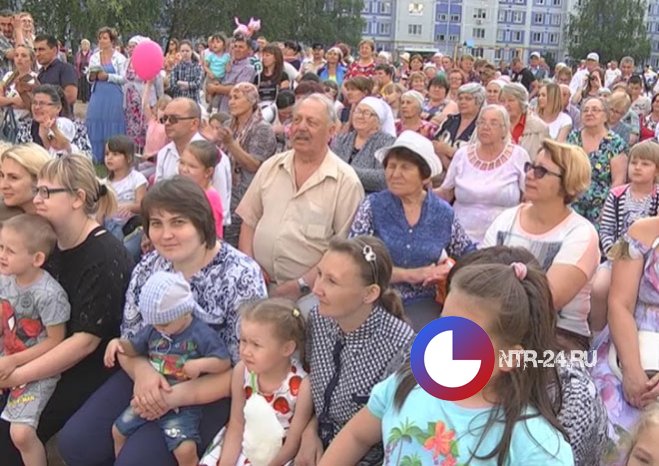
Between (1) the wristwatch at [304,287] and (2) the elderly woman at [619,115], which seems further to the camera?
(2) the elderly woman at [619,115]

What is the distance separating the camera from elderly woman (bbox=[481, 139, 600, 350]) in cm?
322

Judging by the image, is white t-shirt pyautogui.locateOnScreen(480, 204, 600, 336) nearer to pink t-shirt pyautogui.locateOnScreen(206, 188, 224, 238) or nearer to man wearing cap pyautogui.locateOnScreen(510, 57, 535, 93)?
pink t-shirt pyautogui.locateOnScreen(206, 188, 224, 238)

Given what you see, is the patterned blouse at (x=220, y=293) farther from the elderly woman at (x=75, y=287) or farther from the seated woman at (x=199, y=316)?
the elderly woman at (x=75, y=287)

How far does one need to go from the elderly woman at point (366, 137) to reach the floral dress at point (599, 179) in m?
1.62

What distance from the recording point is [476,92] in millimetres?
6691

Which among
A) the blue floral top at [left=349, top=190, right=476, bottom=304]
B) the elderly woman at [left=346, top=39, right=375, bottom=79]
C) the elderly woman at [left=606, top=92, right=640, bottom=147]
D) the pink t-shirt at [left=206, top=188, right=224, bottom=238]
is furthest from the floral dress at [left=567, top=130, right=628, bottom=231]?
the elderly woman at [left=346, top=39, right=375, bottom=79]

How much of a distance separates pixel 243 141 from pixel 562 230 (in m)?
2.93

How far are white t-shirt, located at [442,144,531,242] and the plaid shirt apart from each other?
19.6 ft

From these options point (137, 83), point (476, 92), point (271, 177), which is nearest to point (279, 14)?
point (137, 83)

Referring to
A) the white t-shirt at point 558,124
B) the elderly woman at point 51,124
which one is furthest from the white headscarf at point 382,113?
the white t-shirt at point 558,124

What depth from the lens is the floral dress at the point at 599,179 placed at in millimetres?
5816

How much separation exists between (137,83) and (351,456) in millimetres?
8166

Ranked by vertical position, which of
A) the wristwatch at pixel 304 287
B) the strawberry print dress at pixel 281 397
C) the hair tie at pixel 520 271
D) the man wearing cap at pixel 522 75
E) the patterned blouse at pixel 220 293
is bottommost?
the strawberry print dress at pixel 281 397

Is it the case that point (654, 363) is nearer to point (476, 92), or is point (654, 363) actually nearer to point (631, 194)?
point (631, 194)
